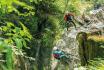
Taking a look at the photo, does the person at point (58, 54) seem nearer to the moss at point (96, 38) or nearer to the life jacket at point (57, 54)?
the life jacket at point (57, 54)

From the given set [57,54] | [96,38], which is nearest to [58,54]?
[57,54]

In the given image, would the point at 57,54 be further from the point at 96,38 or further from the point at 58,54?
the point at 96,38

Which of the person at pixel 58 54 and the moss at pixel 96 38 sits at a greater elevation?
the moss at pixel 96 38

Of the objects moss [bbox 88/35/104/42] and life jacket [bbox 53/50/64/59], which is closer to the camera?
moss [bbox 88/35/104/42]

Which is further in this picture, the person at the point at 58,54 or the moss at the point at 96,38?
the person at the point at 58,54

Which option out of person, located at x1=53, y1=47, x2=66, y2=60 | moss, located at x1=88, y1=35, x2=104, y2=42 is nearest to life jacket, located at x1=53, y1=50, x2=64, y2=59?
person, located at x1=53, y1=47, x2=66, y2=60

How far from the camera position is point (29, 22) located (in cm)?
972

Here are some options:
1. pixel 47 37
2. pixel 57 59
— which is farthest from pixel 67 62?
pixel 47 37

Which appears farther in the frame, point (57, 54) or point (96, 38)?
point (57, 54)

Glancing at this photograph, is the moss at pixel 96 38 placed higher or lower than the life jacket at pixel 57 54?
higher

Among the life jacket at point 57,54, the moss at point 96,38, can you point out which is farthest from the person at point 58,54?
the moss at point 96,38

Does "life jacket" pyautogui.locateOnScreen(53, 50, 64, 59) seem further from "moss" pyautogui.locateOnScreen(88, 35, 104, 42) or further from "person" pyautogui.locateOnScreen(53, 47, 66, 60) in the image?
"moss" pyautogui.locateOnScreen(88, 35, 104, 42)

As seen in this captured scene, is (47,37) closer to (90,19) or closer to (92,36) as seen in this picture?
(92,36)

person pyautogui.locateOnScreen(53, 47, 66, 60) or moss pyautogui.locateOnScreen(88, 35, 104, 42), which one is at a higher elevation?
moss pyautogui.locateOnScreen(88, 35, 104, 42)
